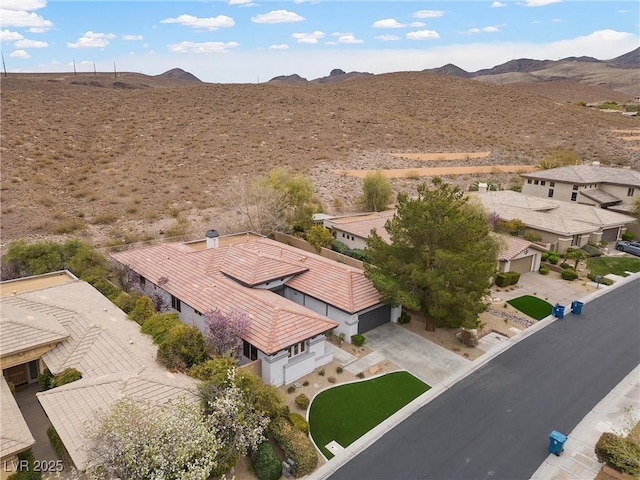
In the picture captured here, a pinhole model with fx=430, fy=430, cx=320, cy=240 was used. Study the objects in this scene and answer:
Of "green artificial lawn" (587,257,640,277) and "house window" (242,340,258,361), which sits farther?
"green artificial lawn" (587,257,640,277)

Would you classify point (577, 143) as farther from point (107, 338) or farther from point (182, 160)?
point (107, 338)

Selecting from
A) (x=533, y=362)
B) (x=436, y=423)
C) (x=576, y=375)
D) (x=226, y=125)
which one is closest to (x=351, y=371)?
(x=436, y=423)

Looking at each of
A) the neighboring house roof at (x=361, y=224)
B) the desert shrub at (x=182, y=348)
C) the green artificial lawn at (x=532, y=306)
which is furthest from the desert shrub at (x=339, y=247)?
the desert shrub at (x=182, y=348)

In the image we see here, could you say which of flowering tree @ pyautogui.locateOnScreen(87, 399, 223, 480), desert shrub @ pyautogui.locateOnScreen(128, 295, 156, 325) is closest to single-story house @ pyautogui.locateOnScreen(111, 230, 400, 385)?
desert shrub @ pyautogui.locateOnScreen(128, 295, 156, 325)

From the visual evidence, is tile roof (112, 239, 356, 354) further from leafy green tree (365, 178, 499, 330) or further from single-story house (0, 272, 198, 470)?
single-story house (0, 272, 198, 470)

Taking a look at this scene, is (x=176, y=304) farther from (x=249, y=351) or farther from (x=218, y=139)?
(x=218, y=139)

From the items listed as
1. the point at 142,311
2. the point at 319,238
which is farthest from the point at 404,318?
the point at 142,311

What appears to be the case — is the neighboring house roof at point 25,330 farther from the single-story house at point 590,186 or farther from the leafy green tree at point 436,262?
the single-story house at point 590,186
